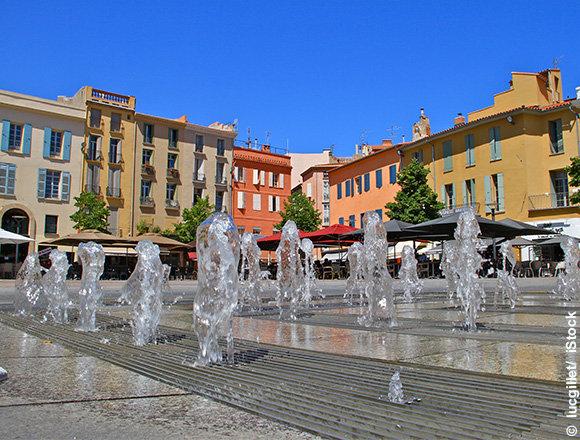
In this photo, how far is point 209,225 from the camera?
371 cm

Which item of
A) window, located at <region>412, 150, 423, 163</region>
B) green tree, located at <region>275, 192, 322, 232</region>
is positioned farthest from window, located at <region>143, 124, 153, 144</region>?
window, located at <region>412, 150, 423, 163</region>

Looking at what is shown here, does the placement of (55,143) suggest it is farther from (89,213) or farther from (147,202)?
(147,202)

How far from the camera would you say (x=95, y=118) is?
35594mm

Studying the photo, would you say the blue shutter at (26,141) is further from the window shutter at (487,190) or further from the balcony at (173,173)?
the window shutter at (487,190)

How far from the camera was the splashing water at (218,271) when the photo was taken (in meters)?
3.65

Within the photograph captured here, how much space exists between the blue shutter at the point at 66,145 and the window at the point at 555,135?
29.5 meters

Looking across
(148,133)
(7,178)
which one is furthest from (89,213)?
(148,133)

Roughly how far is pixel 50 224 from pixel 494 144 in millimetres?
27834

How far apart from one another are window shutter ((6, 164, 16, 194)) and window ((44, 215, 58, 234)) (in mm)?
2580

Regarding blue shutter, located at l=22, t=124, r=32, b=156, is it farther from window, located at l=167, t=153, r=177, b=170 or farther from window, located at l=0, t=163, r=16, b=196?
window, located at l=167, t=153, r=177, b=170

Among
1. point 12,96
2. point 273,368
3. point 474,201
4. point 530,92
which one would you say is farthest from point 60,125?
point 273,368

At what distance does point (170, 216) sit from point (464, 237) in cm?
3448

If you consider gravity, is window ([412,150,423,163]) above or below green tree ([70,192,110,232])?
above

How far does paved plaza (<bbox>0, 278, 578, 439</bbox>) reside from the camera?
2.01m
